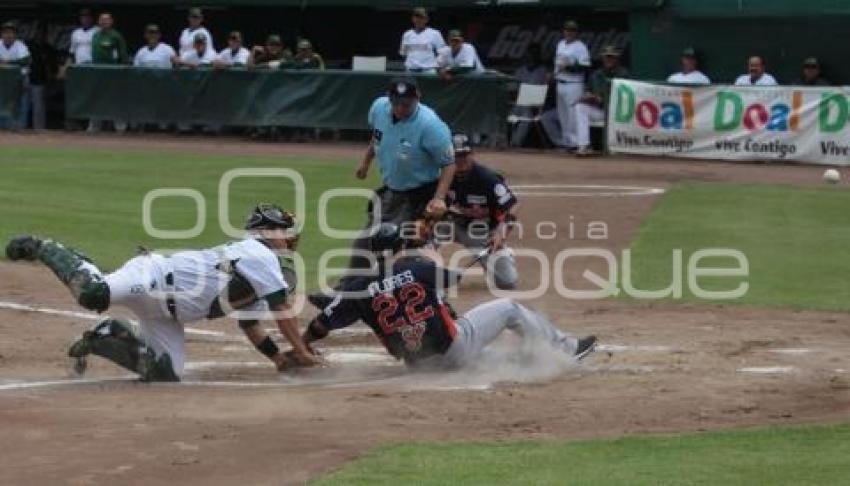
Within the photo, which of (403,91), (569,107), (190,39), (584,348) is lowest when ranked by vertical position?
(569,107)

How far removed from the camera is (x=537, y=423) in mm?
9023

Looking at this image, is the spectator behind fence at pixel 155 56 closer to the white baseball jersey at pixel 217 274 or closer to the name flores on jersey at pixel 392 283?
the white baseball jersey at pixel 217 274

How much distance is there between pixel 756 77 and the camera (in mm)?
25594

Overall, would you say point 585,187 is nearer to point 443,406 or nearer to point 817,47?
point 817,47

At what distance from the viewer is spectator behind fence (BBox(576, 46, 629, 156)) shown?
2612cm

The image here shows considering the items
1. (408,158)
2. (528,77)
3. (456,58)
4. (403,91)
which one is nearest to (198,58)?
(456,58)

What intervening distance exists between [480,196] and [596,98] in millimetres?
11872

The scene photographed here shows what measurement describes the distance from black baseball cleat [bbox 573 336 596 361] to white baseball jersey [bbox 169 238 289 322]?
1997 mm

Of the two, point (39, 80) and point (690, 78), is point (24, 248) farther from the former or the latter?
point (39, 80)

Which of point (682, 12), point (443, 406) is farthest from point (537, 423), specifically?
point (682, 12)

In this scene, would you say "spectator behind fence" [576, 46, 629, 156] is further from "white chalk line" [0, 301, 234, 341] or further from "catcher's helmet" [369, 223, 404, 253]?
"catcher's helmet" [369, 223, 404, 253]

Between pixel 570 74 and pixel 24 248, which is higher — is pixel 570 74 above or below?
below

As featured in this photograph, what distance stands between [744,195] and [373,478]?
48.1ft

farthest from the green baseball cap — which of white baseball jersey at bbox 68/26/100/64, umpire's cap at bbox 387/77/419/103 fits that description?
umpire's cap at bbox 387/77/419/103
